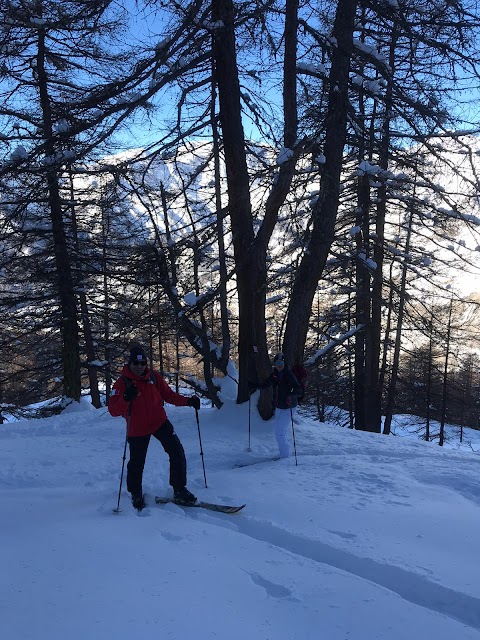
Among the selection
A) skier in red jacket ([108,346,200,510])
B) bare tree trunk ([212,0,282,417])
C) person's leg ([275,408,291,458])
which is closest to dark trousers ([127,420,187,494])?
skier in red jacket ([108,346,200,510])

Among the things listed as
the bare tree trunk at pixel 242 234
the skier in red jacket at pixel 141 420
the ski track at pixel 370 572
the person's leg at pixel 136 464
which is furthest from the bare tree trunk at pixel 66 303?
the ski track at pixel 370 572

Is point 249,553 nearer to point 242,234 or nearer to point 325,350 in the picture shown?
point 242,234

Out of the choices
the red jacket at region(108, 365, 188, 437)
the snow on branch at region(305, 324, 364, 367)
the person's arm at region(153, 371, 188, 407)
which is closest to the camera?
the red jacket at region(108, 365, 188, 437)

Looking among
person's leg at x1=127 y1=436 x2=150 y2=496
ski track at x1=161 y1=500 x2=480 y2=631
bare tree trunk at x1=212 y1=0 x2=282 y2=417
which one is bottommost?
ski track at x1=161 y1=500 x2=480 y2=631

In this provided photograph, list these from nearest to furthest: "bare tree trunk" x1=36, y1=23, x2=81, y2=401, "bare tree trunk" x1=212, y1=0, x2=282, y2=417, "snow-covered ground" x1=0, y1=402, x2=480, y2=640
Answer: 1. "snow-covered ground" x1=0, y1=402, x2=480, y2=640
2. "bare tree trunk" x1=212, y1=0, x2=282, y2=417
3. "bare tree trunk" x1=36, y1=23, x2=81, y2=401

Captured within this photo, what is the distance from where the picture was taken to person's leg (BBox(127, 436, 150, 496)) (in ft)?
17.1

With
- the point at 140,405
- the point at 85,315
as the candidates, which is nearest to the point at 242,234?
the point at 140,405

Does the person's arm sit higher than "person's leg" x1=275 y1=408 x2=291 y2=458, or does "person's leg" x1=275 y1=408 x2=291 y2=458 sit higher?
the person's arm

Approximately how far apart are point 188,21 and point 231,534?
22.7 feet

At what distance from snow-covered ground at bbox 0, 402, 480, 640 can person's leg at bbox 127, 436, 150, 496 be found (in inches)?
7.0

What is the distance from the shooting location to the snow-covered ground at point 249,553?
2877mm

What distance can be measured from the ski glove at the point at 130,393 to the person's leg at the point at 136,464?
0.53 meters

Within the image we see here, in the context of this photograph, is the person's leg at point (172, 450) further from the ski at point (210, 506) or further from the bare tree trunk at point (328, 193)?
the bare tree trunk at point (328, 193)

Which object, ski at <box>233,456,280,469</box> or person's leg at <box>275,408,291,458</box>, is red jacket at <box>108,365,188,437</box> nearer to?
ski at <box>233,456,280,469</box>
